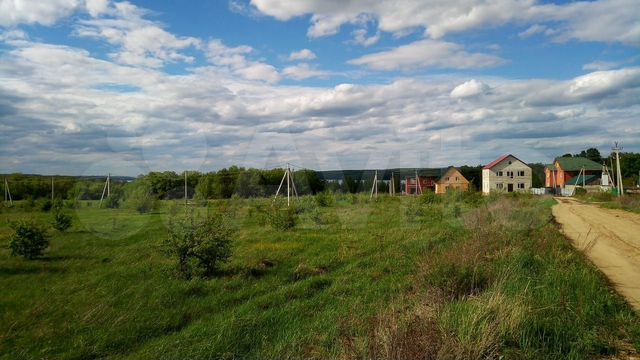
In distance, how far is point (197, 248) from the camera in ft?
27.1

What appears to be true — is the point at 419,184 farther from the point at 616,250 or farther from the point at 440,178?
the point at 616,250

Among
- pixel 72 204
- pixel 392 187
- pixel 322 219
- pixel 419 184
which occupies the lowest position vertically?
pixel 322 219

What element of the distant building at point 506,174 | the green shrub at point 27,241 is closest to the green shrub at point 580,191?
the distant building at point 506,174

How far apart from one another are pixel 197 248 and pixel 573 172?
66968 mm

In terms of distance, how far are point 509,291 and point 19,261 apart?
898 centimetres

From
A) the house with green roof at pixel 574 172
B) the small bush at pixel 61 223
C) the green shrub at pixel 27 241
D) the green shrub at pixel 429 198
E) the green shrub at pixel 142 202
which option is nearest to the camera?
the green shrub at pixel 27 241

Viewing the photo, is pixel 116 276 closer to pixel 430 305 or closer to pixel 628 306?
pixel 430 305

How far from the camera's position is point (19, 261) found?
9.40m

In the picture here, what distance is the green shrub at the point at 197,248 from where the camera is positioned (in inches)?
327

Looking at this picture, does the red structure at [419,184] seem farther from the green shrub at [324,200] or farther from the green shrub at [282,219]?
the green shrub at [282,219]

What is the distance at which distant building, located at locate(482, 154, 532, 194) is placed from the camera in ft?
128

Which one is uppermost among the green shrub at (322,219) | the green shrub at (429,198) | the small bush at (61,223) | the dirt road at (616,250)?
the green shrub at (429,198)

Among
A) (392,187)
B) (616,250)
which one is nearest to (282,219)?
(616,250)

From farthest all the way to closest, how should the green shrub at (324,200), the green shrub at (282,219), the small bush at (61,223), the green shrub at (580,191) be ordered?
the green shrub at (580,191)
the green shrub at (324,200)
the green shrub at (282,219)
the small bush at (61,223)
